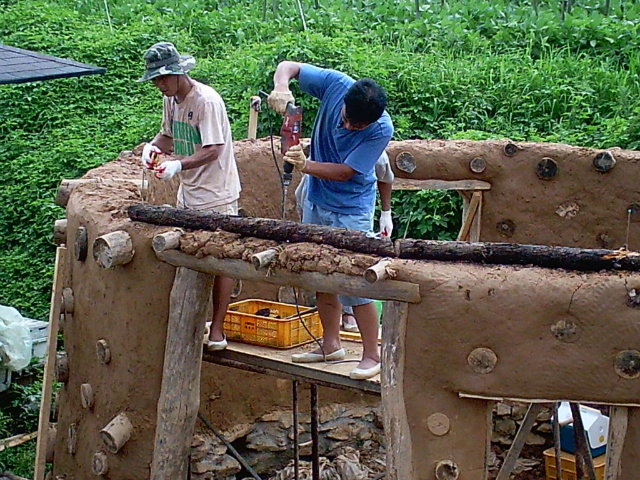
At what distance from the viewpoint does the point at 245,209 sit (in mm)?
7496

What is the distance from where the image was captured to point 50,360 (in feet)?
19.5

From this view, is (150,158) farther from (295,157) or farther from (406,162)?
(406,162)

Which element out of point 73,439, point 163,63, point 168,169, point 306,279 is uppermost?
point 163,63

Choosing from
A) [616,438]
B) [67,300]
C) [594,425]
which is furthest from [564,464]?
[67,300]

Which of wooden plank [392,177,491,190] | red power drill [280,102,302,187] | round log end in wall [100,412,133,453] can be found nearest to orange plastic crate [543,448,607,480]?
wooden plank [392,177,491,190]

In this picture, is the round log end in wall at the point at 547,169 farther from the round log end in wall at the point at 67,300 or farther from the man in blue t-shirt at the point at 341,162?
the round log end in wall at the point at 67,300

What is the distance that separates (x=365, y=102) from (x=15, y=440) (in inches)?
174

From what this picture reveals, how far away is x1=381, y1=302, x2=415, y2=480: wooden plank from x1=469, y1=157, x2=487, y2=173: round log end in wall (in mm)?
3206

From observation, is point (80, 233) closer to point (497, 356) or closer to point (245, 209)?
point (245, 209)

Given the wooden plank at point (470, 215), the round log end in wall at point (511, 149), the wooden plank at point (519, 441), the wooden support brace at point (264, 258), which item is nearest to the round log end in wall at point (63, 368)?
the wooden support brace at point (264, 258)

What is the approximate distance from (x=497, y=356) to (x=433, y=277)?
0.44 metres

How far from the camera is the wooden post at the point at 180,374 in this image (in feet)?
17.2

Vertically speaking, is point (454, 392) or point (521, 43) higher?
point (521, 43)

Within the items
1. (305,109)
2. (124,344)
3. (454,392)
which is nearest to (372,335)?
(454,392)
